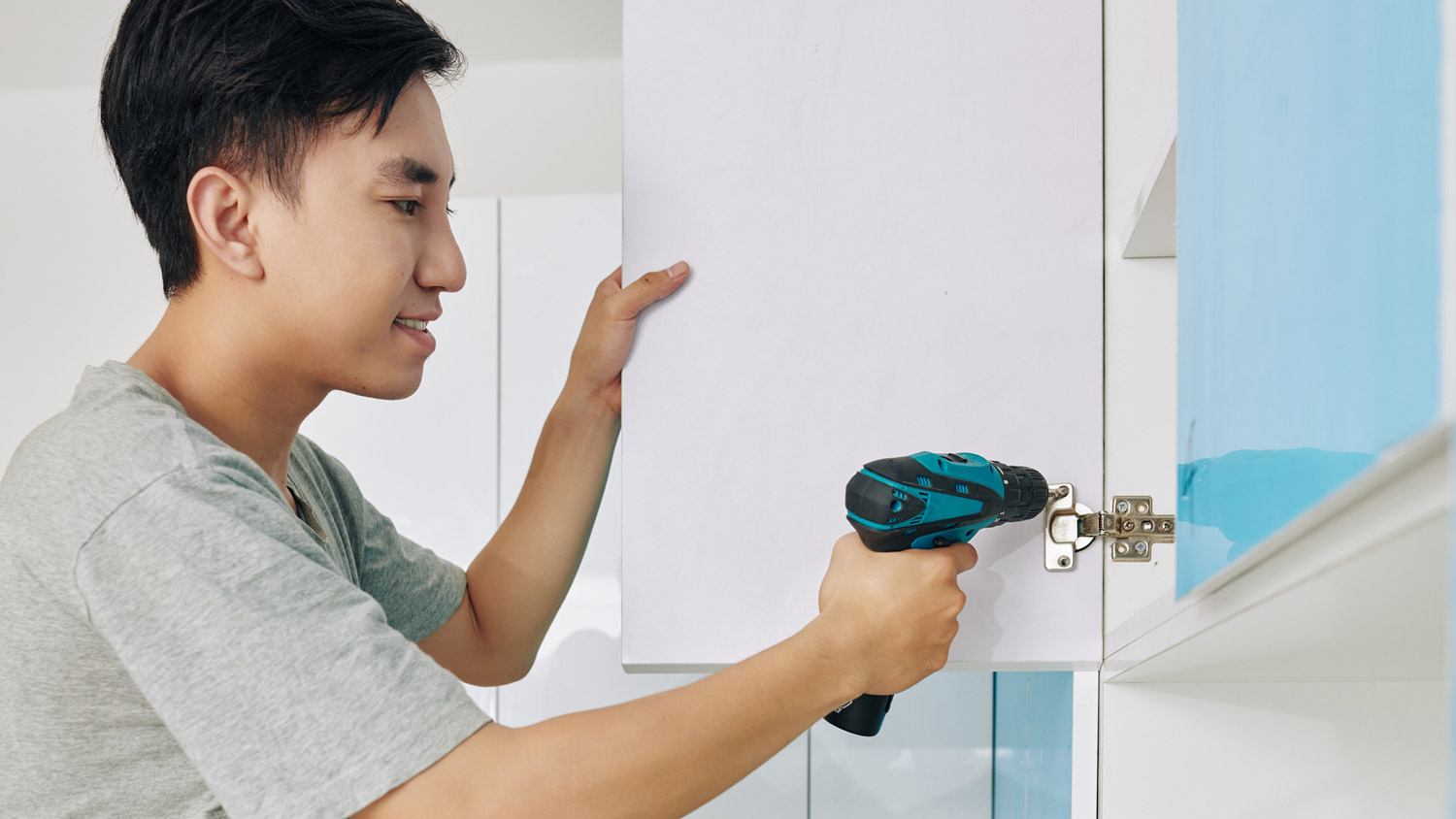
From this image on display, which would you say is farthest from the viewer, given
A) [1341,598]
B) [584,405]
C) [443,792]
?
[584,405]

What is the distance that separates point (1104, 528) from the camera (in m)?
0.77

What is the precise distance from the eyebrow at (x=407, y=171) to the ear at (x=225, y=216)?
0.34 ft

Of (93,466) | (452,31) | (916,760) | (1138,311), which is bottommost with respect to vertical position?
(916,760)

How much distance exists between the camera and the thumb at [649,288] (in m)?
0.85

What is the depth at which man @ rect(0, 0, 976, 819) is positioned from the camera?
57cm

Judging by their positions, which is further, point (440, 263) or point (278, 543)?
point (440, 263)

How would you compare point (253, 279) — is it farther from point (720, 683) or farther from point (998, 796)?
point (998, 796)

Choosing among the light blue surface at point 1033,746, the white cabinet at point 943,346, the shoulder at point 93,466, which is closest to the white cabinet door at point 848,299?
the white cabinet at point 943,346

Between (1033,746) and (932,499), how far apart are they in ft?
1.82

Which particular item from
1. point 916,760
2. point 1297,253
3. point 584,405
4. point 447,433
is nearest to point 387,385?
point 584,405

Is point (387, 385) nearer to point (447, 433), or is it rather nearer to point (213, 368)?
point (213, 368)

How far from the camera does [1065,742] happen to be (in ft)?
2.75

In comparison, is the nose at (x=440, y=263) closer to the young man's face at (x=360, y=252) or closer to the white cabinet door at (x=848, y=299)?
the young man's face at (x=360, y=252)

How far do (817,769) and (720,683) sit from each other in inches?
39.6
